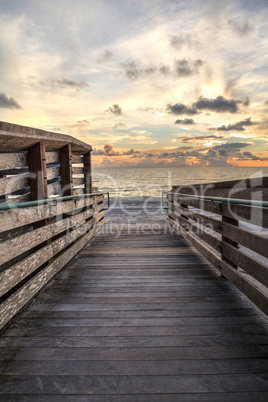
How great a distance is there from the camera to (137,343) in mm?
2059

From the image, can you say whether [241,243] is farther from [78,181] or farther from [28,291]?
[78,181]

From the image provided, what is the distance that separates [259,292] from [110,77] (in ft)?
37.8

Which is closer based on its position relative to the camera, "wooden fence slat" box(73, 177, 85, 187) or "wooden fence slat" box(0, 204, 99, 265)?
"wooden fence slat" box(0, 204, 99, 265)

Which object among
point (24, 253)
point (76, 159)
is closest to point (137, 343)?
point (24, 253)

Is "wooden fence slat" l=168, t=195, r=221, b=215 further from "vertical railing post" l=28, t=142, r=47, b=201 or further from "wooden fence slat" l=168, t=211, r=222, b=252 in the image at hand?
"vertical railing post" l=28, t=142, r=47, b=201

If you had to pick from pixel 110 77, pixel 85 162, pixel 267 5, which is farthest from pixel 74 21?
pixel 267 5

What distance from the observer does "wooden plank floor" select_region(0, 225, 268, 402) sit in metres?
1.59

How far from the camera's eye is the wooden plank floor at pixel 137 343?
159 centimetres

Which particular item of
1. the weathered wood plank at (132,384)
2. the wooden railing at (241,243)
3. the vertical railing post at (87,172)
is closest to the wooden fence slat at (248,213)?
the wooden railing at (241,243)

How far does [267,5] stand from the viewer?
743 cm

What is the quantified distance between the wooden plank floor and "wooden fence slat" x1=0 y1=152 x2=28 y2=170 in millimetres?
1804

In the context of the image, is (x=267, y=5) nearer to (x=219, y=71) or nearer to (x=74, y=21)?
(x=219, y=71)

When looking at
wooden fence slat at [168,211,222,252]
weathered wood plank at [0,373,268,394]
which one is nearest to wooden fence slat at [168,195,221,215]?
wooden fence slat at [168,211,222,252]

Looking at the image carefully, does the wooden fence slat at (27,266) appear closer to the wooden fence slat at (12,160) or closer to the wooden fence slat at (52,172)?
the wooden fence slat at (52,172)
